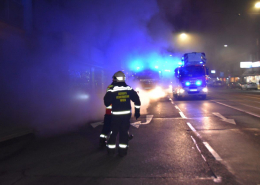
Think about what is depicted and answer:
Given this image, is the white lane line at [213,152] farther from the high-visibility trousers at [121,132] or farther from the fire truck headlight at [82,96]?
the fire truck headlight at [82,96]

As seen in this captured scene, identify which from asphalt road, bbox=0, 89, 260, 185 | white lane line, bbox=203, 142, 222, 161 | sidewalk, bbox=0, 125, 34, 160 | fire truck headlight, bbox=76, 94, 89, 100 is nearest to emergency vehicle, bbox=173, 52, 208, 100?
fire truck headlight, bbox=76, 94, 89, 100

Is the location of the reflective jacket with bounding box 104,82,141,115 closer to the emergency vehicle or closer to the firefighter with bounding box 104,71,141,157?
the firefighter with bounding box 104,71,141,157

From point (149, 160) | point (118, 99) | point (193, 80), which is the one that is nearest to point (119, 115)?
point (118, 99)

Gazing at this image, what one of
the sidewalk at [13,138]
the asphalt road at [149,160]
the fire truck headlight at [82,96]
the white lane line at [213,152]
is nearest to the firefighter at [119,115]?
the asphalt road at [149,160]

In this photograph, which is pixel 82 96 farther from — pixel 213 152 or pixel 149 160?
pixel 213 152

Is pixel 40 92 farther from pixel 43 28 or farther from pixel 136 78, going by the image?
pixel 136 78

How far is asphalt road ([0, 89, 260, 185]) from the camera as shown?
3.14m

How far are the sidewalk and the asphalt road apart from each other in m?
0.32

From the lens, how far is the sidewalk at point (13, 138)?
15.5 ft

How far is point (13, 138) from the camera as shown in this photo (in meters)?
5.69

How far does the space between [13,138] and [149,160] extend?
381 centimetres

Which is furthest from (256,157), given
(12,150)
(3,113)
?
(3,113)

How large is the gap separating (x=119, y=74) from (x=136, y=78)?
52.1 feet

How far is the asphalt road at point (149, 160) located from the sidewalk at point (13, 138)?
324 millimetres
